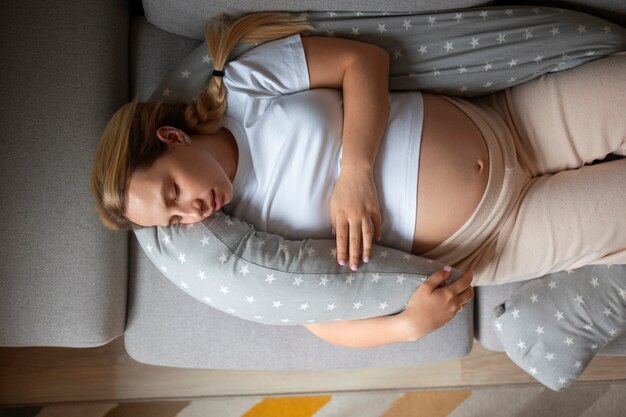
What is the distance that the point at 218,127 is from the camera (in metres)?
1.08

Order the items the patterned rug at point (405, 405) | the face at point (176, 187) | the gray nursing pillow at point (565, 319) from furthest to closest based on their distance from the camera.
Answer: the patterned rug at point (405, 405) → the gray nursing pillow at point (565, 319) → the face at point (176, 187)

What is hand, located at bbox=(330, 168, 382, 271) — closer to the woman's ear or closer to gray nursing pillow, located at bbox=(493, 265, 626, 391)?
the woman's ear

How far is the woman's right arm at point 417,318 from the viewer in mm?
1080

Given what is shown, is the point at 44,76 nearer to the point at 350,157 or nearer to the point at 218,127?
the point at 218,127

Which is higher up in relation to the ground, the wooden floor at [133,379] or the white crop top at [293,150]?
the white crop top at [293,150]

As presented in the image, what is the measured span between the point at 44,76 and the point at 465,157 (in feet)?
2.93

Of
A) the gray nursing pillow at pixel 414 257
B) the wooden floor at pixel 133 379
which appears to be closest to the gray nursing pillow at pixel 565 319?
the gray nursing pillow at pixel 414 257

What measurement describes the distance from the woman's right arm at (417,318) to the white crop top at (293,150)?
12cm

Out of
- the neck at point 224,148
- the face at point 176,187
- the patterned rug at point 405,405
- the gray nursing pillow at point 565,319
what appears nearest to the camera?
the face at point 176,187

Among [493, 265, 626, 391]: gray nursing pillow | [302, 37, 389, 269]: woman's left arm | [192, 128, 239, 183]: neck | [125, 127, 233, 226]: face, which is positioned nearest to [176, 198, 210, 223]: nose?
[125, 127, 233, 226]: face

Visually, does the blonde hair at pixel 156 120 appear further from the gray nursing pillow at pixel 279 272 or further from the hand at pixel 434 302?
the hand at pixel 434 302

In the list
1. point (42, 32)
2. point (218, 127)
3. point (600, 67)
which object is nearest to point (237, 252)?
point (218, 127)

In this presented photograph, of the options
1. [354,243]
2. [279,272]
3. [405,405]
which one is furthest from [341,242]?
[405,405]

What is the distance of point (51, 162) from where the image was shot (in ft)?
3.80
